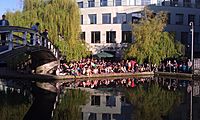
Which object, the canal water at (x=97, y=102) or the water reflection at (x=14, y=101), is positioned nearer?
the water reflection at (x=14, y=101)

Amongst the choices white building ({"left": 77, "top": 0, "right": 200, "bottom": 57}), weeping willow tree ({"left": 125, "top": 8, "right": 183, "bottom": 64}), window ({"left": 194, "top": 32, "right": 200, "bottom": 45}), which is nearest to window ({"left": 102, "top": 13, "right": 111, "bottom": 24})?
white building ({"left": 77, "top": 0, "right": 200, "bottom": 57})

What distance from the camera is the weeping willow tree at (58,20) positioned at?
1631 inches

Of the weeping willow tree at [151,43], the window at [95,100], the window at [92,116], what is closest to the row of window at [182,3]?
the weeping willow tree at [151,43]

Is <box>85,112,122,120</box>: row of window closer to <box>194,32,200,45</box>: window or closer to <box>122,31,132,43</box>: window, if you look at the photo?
<box>122,31,132,43</box>: window

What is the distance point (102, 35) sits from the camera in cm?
5384

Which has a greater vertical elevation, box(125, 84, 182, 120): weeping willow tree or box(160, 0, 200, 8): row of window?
box(160, 0, 200, 8): row of window

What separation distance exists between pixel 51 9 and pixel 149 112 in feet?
82.3

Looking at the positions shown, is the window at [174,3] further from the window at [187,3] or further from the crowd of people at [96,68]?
the crowd of people at [96,68]

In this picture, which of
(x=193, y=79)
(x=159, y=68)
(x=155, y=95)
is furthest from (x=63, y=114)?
(x=159, y=68)

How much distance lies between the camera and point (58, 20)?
1667 inches

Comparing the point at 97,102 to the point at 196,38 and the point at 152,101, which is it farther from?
the point at 196,38

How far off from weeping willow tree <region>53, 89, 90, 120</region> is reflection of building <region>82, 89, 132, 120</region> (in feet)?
1.19

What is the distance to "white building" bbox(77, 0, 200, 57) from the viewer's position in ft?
175

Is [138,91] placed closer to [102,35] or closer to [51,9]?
[51,9]
